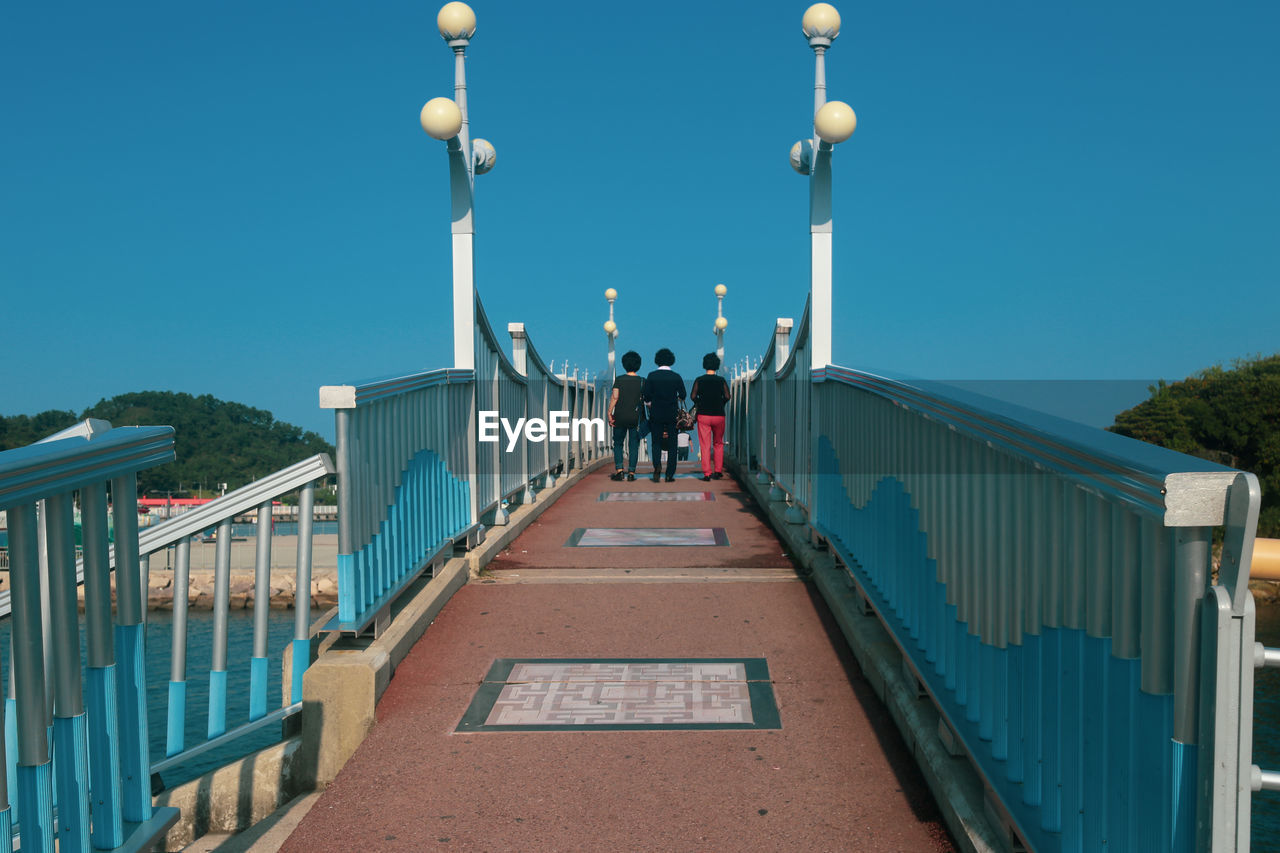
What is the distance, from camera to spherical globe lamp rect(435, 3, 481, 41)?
7.68 metres

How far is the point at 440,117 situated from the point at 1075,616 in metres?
5.51

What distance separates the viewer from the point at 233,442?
138 metres

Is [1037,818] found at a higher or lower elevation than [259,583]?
lower

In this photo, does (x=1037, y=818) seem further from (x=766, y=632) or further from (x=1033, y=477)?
(x=766, y=632)

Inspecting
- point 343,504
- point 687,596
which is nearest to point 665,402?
point 687,596

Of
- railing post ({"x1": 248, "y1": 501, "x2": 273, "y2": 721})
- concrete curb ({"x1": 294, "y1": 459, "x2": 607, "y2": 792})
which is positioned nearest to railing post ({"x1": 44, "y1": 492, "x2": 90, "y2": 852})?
concrete curb ({"x1": 294, "y1": 459, "x2": 607, "y2": 792})

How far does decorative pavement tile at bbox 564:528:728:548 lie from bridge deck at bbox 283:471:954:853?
1634 mm

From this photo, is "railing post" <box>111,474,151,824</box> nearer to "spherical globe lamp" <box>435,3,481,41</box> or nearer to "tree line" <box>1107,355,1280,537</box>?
"spherical globe lamp" <box>435,3,481,41</box>

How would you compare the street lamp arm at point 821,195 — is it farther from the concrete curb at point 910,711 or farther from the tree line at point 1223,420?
the tree line at point 1223,420

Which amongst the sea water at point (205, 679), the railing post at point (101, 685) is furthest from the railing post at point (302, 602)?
the sea water at point (205, 679)

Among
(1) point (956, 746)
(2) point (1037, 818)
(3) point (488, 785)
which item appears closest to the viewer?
(2) point (1037, 818)

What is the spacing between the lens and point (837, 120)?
6797mm

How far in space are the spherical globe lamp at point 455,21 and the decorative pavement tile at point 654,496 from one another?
6.05 meters

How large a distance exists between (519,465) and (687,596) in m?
3.89
